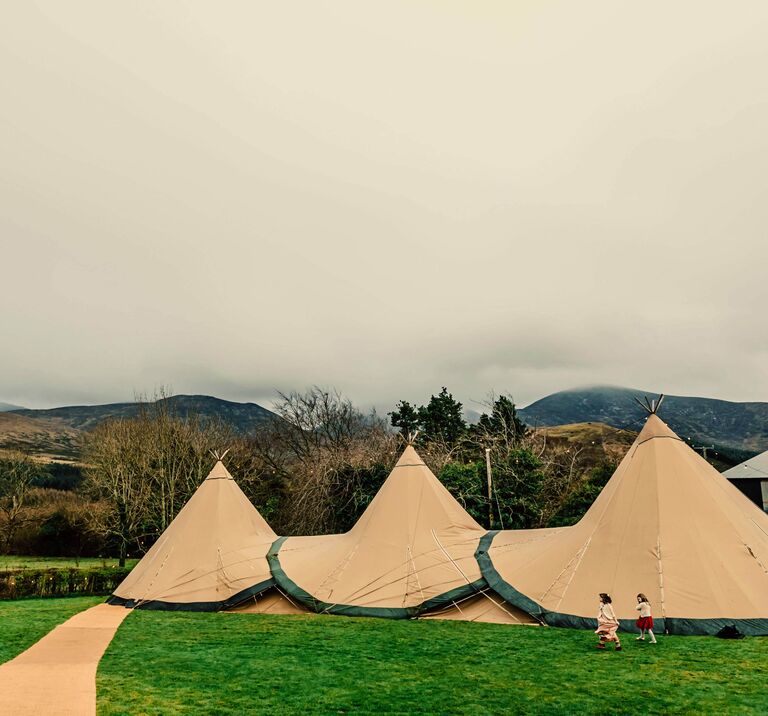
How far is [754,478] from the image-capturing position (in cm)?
4191

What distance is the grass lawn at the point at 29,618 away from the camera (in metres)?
11.7

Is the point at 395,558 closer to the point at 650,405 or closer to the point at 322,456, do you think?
the point at 650,405

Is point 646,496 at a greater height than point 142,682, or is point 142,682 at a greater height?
point 646,496

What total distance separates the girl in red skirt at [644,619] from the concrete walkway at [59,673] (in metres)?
8.41

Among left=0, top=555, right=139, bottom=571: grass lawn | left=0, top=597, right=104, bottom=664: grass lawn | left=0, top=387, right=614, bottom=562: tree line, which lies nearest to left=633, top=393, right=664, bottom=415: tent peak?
left=0, top=387, right=614, bottom=562: tree line

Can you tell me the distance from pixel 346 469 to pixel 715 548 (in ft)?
65.1

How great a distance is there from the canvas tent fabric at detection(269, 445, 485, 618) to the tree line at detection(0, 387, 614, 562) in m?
5.24

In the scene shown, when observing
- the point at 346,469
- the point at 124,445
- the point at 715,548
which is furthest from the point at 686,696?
the point at 124,445

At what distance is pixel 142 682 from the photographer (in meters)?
8.16

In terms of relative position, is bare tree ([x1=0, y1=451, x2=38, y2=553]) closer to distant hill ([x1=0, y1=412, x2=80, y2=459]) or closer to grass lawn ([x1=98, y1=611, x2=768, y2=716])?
grass lawn ([x1=98, y1=611, x2=768, y2=716])

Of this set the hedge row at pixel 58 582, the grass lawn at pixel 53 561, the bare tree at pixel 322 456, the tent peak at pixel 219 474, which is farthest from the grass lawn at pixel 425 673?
the grass lawn at pixel 53 561

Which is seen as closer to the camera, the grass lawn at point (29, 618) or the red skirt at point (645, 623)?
the red skirt at point (645, 623)

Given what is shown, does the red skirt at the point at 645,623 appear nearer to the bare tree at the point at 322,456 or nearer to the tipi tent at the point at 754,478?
the bare tree at the point at 322,456

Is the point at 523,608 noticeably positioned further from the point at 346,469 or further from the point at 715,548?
the point at 346,469
